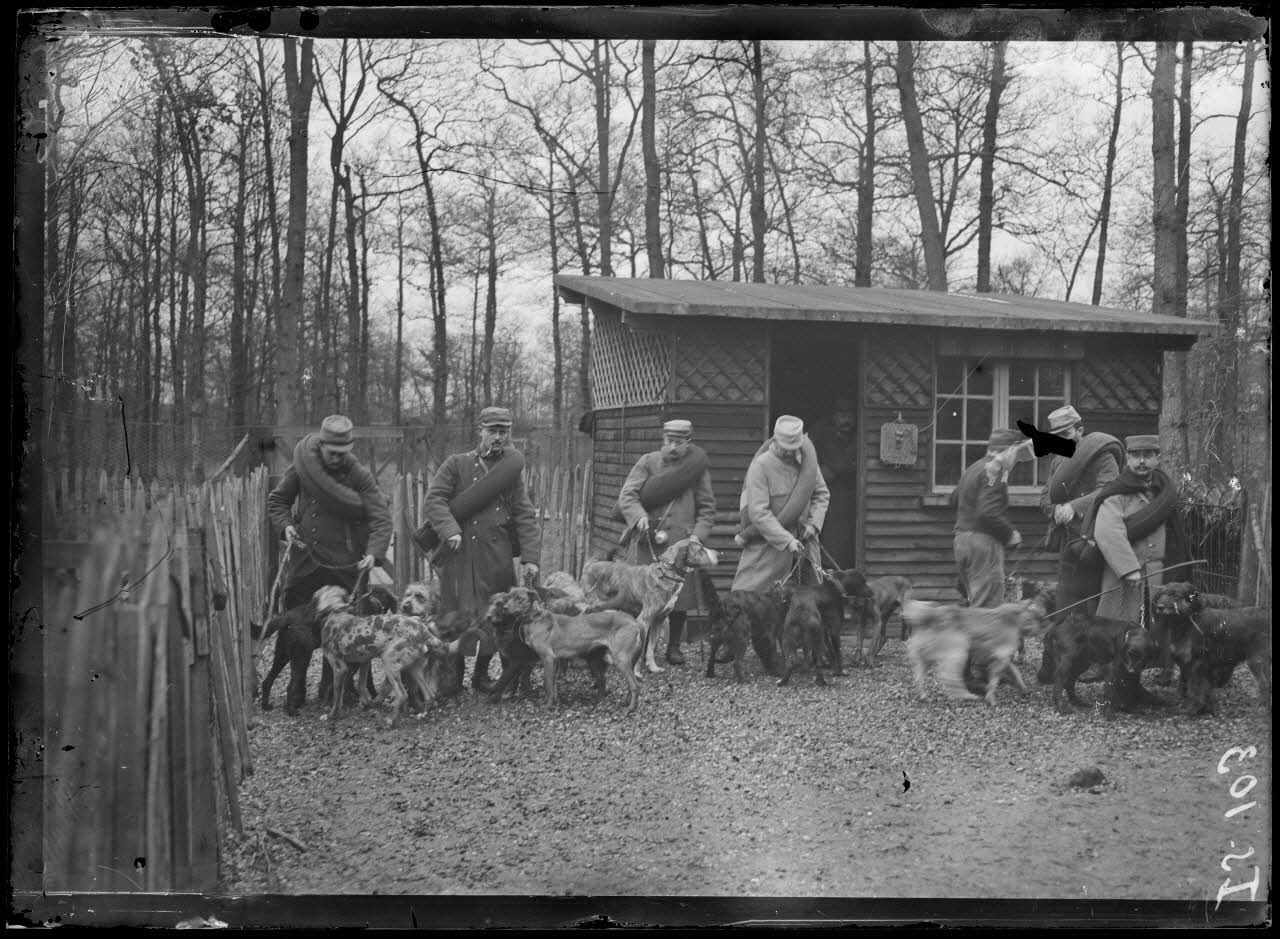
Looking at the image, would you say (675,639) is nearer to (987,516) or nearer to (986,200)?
(987,516)

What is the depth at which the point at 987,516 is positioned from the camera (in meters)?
4.09

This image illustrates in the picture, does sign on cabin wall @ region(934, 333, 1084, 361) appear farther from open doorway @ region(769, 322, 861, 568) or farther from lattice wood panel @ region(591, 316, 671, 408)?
lattice wood panel @ region(591, 316, 671, 408)

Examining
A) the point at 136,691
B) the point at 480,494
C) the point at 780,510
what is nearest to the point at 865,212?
the point at 780,510

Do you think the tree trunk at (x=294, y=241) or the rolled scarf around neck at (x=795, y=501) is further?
the rolled scarf around neck at (x=795, y=501)

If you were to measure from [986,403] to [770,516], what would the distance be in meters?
1.14

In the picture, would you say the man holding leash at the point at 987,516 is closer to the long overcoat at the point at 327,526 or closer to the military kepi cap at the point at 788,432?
the military kepi cap at the point at 788,432

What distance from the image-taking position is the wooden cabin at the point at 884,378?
4.02 m

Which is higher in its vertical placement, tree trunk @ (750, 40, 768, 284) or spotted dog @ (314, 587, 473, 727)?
tree trunk @ (750, 40, 768, 284)

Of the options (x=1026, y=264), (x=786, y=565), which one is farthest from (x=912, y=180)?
(x=786, y=565)

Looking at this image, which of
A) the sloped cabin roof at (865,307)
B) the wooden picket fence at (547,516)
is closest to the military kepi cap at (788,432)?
the sloped cabin roof at (865,307)

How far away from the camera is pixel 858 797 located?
3.86 metres

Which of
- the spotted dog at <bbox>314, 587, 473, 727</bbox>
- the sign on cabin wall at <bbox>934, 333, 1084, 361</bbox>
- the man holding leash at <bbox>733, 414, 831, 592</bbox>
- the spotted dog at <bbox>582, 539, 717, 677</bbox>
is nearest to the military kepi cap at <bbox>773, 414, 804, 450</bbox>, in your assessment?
the man holding leash at <bbox>733, 414, 831, 592</bbox>

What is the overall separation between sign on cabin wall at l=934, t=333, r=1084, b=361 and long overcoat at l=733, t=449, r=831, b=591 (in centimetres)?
86

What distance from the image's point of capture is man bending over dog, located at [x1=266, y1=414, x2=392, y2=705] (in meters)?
4.02
